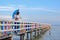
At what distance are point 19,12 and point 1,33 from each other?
567 centimetres

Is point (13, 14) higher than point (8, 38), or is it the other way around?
point (13, 14)

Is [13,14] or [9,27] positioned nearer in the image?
[9,27]

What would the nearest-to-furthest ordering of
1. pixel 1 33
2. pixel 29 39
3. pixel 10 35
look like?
pixel 1 33 < pixel 10 35 < pixel 29 39

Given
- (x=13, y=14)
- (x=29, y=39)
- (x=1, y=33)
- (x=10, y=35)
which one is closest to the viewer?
(x=1, y=33)

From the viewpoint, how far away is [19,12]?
735 inches

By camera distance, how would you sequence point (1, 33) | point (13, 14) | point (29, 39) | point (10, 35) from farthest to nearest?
point (29, 39) → point (13, 14) → point (10, 35) → point (1, 33)

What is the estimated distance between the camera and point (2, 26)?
13516 mm

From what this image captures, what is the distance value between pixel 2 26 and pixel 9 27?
0.80 metres

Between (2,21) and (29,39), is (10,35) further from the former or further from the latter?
(29,39)

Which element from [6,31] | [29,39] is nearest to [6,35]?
Result: [6,31]

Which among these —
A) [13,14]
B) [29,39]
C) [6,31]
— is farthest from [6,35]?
[29,39]

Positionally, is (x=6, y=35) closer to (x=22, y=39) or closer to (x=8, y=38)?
(x=8, y=38)

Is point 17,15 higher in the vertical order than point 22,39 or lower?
higher

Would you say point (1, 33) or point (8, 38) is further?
point (8, 38)
